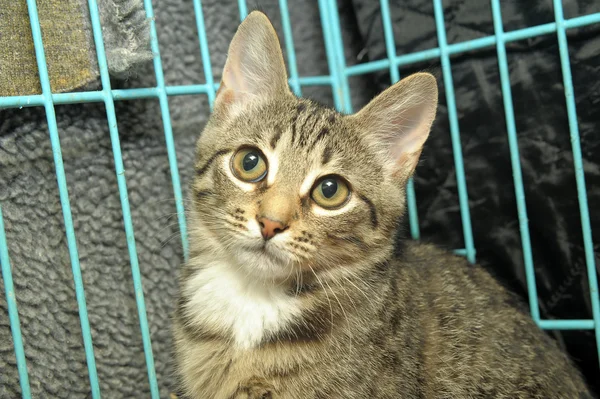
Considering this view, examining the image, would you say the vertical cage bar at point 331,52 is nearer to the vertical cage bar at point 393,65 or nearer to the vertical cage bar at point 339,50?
the vertical cage bar at point 339,50

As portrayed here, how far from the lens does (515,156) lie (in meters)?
1.58

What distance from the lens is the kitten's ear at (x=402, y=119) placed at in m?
1.34

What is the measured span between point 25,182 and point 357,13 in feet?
4.21

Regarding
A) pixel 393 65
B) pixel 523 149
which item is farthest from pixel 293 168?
pixel 523 149

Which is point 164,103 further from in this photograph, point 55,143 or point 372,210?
point 372,210

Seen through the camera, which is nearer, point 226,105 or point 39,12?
point 39,12

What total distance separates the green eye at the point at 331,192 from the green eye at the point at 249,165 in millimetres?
141

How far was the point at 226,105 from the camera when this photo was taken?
146 cm

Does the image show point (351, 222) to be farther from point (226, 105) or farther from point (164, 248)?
point (164, 248)

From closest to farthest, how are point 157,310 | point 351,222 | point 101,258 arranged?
point 351,222 → point 101,258 → point 157,310

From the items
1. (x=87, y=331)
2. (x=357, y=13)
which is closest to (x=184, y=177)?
(x=87, y=331)

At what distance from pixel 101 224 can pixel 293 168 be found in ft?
2.24

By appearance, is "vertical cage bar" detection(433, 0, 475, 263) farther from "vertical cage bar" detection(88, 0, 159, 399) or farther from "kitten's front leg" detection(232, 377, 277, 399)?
"vertical cage bar" detection(88, 0, 159, 399)

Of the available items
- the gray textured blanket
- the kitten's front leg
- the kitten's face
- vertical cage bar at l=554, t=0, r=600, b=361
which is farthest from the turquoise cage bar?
the kitten's front leg
